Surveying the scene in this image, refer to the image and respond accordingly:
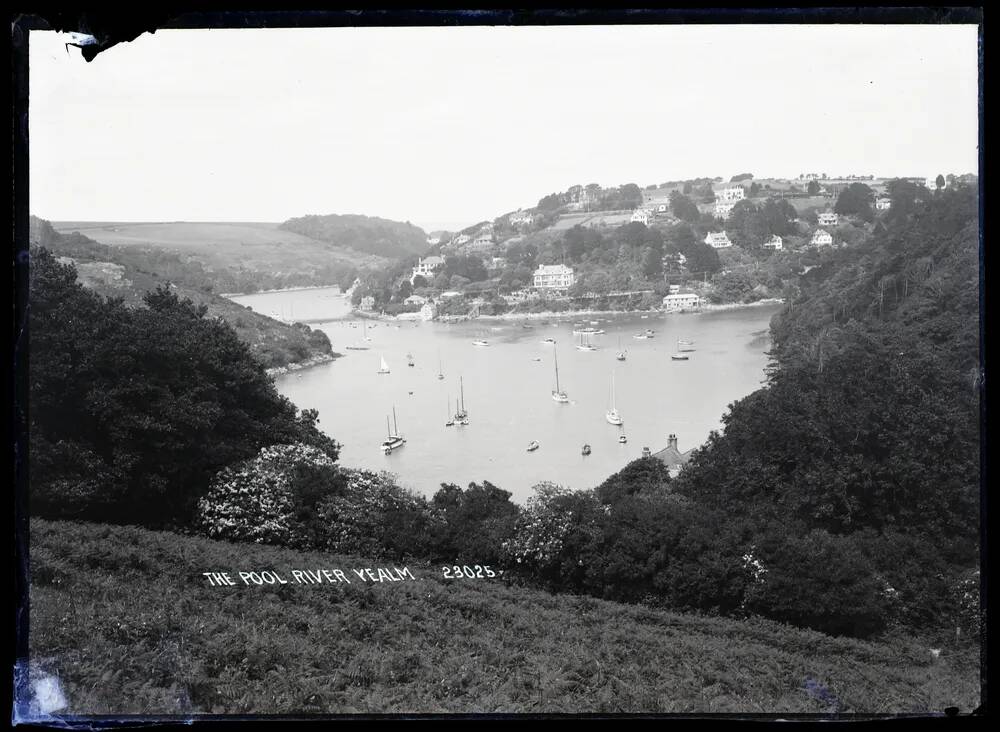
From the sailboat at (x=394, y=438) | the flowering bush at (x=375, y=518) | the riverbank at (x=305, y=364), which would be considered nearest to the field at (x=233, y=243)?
the riverbank at (x=305, y=364)

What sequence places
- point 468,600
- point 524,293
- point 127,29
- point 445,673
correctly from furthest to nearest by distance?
point 524,293 < point 468,600 < point 445,673 < point 127,29

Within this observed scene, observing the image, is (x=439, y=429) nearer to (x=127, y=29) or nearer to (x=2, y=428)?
(x=2, y=428)

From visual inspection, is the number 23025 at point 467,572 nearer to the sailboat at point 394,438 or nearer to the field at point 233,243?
the sailboat at point 394,438

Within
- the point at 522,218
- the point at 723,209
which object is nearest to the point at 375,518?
the point at 522,218

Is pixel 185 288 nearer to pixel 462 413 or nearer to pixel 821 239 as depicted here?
pixel 462 413

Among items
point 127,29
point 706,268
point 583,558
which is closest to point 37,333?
point 127,29
